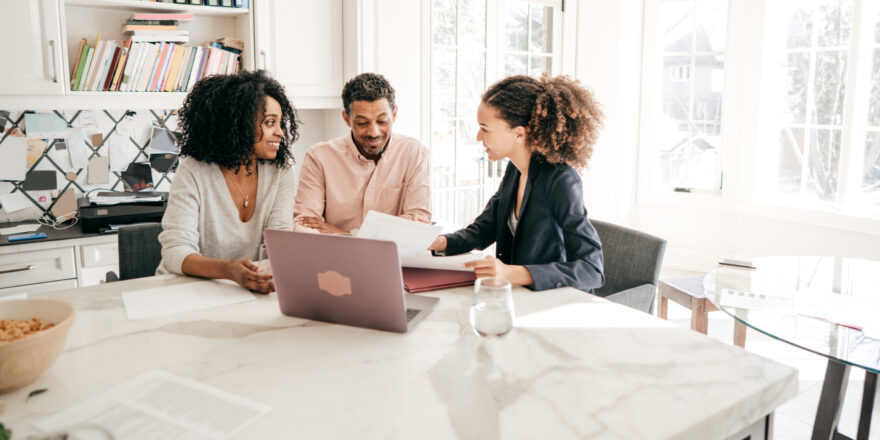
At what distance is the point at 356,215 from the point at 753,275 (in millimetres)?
1572

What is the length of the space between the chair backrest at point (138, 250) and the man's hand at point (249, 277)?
0.72 metres

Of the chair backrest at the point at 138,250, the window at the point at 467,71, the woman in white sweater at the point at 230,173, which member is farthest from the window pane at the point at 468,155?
the chair backrest at the point at 138,250

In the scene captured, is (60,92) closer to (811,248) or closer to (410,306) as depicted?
(410,306)

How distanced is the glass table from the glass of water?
2.96ft

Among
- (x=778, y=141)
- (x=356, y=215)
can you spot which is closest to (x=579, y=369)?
(x=356, y=215)

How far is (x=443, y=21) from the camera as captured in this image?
369 centimetres

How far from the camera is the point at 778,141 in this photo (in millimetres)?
4277

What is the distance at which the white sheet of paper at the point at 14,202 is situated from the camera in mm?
2898

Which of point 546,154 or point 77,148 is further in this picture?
point 77,148

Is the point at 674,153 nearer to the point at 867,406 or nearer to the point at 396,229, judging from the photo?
the point at 867,406

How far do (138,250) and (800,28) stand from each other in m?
4.21

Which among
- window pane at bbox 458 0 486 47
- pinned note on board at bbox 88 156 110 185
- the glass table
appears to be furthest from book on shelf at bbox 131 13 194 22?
the glass table

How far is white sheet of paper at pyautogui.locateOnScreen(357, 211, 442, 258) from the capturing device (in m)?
1.38

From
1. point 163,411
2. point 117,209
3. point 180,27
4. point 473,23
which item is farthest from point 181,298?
point 473,23
